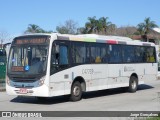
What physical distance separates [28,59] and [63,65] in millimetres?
1477

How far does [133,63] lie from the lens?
22141mm

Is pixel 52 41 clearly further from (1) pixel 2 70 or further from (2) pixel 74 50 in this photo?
(1) pixel 2 70

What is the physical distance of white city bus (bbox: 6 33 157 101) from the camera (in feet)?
51.7

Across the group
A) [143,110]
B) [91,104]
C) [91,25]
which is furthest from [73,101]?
[91,25]

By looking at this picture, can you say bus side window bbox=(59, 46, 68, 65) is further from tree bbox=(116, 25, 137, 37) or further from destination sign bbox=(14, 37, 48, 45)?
tree bbox=(116, 25, 137, 37)

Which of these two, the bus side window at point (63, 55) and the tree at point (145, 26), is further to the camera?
the tree at point (145, 26)

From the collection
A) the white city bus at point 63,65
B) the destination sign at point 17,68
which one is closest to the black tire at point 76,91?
the white city bus at point 63,65

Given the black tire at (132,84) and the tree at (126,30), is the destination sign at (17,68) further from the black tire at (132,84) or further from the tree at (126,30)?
the tree at (126,30)

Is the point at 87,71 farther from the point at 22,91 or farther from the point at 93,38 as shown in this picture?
the point at 22,91

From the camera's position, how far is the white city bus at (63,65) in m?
15.8

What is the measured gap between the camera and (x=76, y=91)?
17281 millimetres

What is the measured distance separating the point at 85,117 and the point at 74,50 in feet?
17.8

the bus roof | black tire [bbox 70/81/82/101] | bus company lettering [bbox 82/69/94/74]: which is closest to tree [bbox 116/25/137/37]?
the bus roof

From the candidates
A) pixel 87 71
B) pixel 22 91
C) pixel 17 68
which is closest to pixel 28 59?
pixel 17 68
